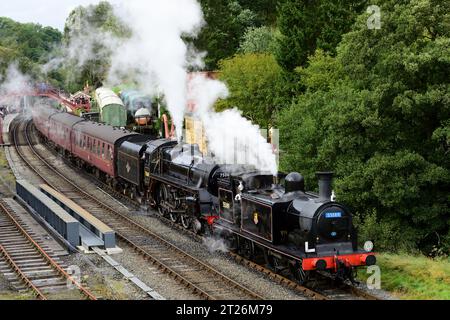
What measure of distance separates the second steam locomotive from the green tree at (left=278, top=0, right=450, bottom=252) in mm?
5651

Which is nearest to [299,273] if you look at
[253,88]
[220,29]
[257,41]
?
[253,88]

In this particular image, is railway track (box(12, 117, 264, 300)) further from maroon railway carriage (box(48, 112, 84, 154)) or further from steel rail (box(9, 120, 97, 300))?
maroon railway carriage (box(48, 112, 84, 154))

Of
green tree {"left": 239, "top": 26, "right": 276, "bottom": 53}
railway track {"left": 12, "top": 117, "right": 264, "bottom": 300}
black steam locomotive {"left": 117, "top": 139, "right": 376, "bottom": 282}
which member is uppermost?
green tree {"left": 239, "top": 26, "right": 276, "bottom": 53}

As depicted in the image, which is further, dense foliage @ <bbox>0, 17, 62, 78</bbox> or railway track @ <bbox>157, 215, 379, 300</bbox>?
dense foliage @ <bbox>0, 17, 62, 78</bbox>

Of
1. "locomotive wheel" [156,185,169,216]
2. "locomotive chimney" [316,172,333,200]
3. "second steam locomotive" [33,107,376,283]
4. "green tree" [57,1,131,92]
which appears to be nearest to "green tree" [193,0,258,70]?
"green tree" [57,1,131,92]

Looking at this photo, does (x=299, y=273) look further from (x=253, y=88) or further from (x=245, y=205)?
(x=253, y=88)

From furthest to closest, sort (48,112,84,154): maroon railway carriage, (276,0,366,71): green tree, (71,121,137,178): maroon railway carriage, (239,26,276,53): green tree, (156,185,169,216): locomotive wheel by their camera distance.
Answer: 1. (239,26,276,53): green tree
2. (48,112,84,154): maroon railway carriage
3. (276,0,366,71): green tree
4. (71,121,137,178): maroon railway carriage
5. (156,185,169,216): locomotive wheel

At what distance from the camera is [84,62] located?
69.2 m

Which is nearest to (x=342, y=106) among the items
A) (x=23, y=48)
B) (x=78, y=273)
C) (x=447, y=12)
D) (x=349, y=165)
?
(x=349, y=165)

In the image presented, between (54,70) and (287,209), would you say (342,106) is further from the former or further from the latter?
(54,70)

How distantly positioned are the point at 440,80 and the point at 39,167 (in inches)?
996

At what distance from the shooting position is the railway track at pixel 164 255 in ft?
53.4

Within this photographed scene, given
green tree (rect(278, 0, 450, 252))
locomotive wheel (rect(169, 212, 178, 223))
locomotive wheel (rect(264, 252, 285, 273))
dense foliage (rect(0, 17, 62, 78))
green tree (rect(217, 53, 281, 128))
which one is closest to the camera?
locomotive wheel (rect(264, 252, 285, 273))

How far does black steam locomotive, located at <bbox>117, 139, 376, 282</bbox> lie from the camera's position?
15.6m
